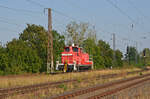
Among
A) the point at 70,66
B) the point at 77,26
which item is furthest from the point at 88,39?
the point at 70,66

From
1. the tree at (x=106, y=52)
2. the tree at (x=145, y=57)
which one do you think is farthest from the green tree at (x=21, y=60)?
the tree at (x=145, y=57)

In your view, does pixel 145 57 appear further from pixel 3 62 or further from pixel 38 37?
pixel 3 62

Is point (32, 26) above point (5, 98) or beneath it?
above

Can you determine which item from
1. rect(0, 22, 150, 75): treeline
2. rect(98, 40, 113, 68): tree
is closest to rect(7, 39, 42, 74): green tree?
rect(0, 22, 150, 75): treeline

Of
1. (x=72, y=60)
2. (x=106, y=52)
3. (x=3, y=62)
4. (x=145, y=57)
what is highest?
(x=106, y=52)

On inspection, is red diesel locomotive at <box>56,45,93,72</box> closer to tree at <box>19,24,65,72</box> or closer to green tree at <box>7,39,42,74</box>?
green tree at <box>7,39,42,74</box>

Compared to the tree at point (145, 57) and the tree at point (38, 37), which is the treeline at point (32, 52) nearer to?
the tree at point (38, 37)

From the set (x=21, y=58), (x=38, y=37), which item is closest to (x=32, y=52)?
(x=21, y=58)

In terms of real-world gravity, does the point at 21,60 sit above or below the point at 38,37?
below

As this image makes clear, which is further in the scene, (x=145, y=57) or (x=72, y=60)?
(x=145, y=57)

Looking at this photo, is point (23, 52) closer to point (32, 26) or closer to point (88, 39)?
point (32, 26)

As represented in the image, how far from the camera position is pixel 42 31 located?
144 feet

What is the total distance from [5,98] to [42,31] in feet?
115

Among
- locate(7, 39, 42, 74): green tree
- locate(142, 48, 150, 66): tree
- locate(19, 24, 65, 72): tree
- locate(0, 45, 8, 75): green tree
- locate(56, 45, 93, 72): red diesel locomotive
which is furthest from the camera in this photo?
locate(142, 48, 150, 66): tree
